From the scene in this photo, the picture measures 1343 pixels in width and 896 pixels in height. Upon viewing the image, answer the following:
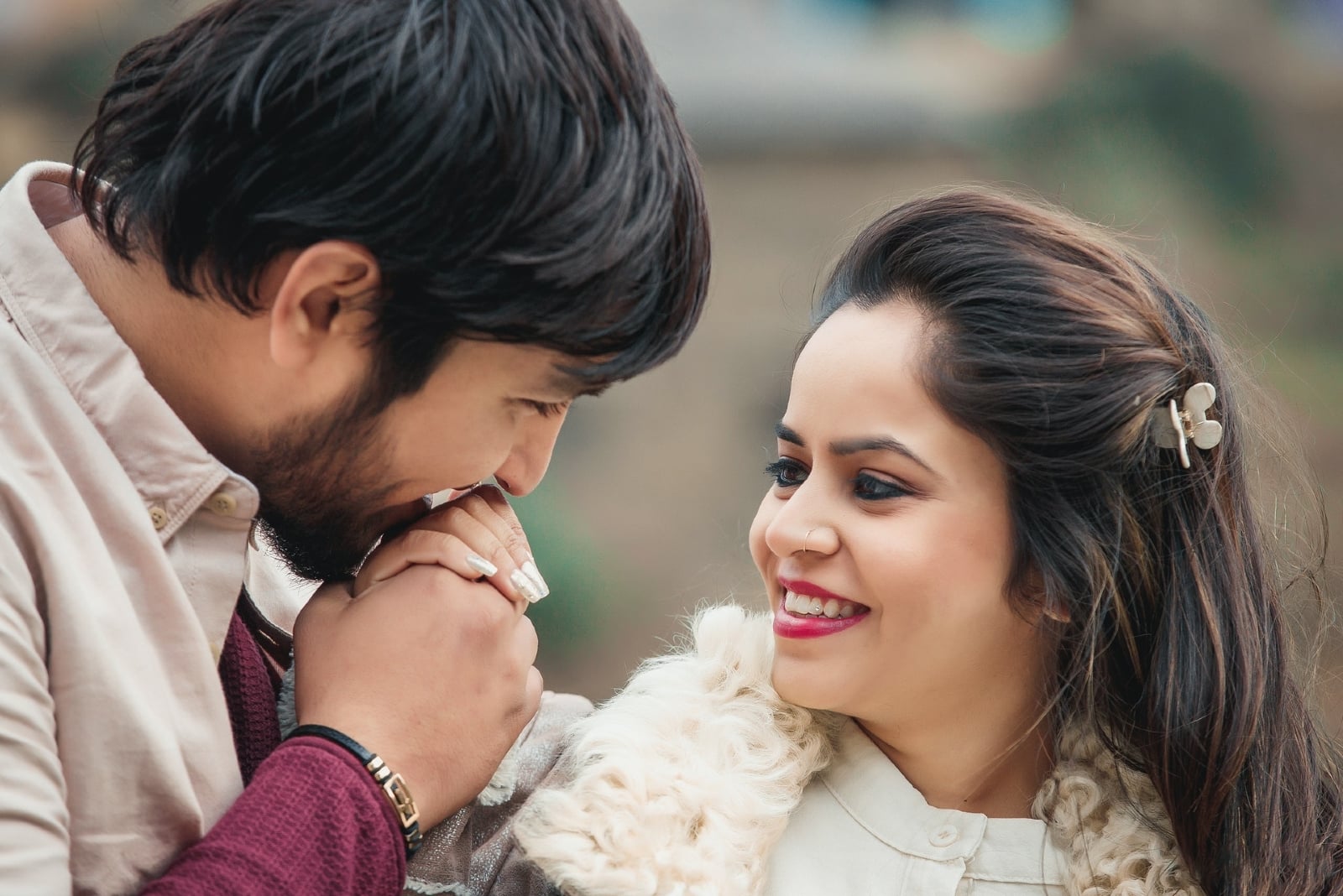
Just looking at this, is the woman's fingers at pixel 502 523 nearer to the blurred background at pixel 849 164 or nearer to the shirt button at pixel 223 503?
the shirt button at pixel 223 503

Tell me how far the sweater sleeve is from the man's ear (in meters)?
0.49

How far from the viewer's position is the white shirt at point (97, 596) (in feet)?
4.69

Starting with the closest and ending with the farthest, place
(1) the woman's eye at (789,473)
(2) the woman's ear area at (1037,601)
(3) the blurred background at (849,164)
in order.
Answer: (2) the woman's ear area at (1037,601), (1) the woman's eye at (789,473), (3) the blurred background at (849,164)

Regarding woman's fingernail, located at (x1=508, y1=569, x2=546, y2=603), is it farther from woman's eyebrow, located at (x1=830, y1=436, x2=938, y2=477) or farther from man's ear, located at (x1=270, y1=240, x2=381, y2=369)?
woman's eyebrow, located at (x1=830, y1=436, x2=938, y2=477)

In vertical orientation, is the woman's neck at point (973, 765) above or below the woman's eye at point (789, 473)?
below

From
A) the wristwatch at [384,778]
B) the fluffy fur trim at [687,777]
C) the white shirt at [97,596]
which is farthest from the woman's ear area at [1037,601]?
the white shirt at [97,596]

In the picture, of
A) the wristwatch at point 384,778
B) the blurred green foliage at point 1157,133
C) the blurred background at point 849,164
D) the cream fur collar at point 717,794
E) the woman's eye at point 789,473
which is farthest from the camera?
the blurred green foliage at point 1157,133

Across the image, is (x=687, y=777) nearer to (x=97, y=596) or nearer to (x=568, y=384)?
(x=568, y=384)

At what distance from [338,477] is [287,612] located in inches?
20.7

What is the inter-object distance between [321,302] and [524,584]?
1.56 ft

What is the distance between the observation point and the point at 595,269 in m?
1.68

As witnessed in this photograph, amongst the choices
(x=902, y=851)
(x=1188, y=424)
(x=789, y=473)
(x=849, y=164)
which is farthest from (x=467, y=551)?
(x=849, y=164)

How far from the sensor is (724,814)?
1.96 meters

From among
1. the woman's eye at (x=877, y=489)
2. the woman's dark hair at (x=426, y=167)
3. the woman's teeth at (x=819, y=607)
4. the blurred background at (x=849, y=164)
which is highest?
the woman's dark hair at (x=426, y=167)
